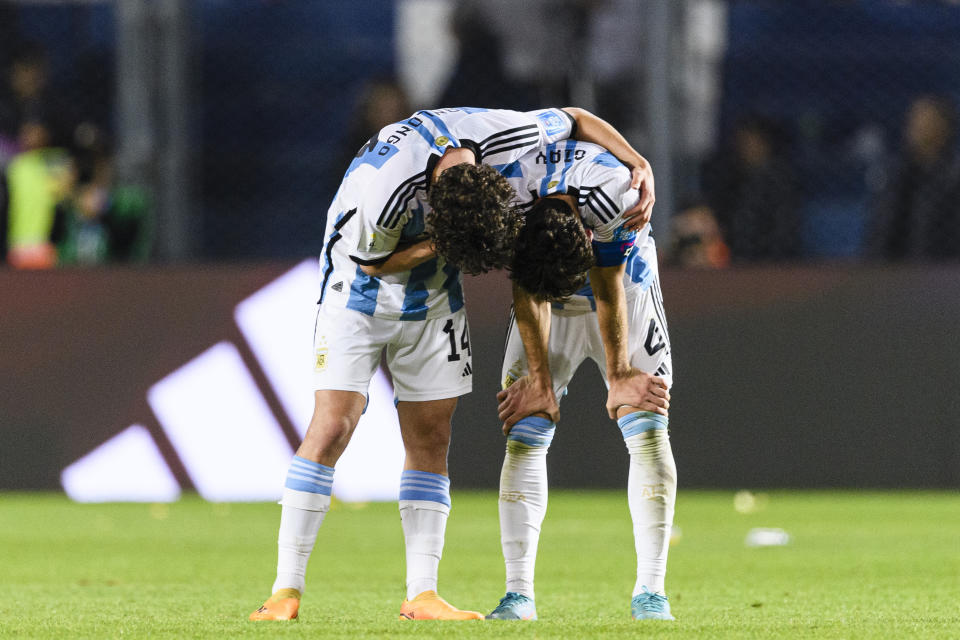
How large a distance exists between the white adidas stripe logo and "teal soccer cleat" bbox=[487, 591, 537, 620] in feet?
14.2

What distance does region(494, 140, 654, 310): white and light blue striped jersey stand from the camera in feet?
14.5

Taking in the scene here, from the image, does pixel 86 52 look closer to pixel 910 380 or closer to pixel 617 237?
pixel 910 380

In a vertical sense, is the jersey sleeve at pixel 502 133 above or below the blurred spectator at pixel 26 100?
above

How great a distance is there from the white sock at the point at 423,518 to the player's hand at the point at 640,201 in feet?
3.13

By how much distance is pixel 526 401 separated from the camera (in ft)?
15.4

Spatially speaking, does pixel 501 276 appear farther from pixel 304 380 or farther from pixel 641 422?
pixel 641 422

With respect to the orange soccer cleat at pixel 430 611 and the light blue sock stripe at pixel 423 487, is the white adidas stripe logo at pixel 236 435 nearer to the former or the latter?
the light blue sock stripe at pixel 423 487

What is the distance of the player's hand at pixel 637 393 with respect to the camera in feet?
15.1

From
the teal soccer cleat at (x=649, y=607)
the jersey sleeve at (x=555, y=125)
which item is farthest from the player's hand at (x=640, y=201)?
the teal soccer cleat at (x=649, y=607)

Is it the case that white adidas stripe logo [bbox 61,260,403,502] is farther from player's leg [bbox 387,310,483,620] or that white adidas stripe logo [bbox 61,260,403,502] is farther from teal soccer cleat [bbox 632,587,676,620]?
teal soccer cleat [bbox 632,587,676,620]

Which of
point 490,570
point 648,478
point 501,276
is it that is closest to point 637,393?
point 648,478

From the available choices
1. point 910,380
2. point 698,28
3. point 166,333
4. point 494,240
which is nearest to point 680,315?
point 910,380

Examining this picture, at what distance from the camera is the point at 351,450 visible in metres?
8.93

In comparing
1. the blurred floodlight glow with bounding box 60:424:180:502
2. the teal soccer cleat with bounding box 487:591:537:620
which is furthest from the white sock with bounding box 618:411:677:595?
the blurred floodlight glow with bounding box 60:424:180:502
